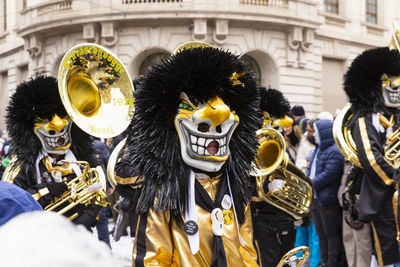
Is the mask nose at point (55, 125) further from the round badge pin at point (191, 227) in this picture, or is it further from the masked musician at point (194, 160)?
the round badge pin at point (191, 227)

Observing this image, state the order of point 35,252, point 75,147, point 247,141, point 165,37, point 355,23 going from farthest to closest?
point 355,23 < point 165,37 < point 75,147 < point 247,141 < point 35,252

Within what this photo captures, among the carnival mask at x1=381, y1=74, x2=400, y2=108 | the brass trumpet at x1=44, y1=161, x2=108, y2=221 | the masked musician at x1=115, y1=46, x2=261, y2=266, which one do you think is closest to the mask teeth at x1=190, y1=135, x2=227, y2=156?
the masked musician at x1=115, y1=46, x2=261, y2=266

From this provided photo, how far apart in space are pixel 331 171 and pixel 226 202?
10.0 ft

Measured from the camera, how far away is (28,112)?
13.8ft

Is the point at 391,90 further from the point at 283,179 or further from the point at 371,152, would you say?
the point at 283,179

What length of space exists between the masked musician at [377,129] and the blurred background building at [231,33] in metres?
9.70

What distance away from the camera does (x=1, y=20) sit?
811 inches

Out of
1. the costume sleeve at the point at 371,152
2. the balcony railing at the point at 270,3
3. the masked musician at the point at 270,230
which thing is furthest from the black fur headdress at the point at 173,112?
the balcony railing at the point at 270,3

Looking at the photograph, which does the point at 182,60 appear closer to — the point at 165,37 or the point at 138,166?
the point at 138,166

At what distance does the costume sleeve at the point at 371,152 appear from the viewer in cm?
426

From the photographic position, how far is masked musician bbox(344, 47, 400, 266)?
4.26 m

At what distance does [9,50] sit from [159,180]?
18633mm

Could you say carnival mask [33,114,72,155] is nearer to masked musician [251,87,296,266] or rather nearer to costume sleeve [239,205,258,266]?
Answer: masked musician [251,87,296,266]

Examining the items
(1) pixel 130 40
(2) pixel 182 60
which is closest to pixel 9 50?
(1) pixel 130 40
